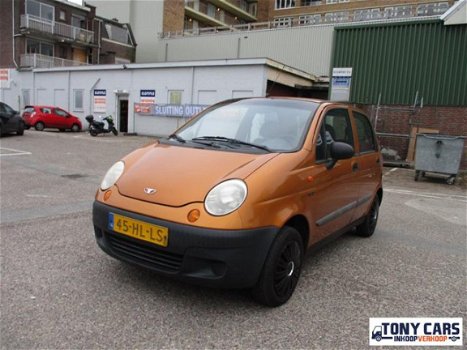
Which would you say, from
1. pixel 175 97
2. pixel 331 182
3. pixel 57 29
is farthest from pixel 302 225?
pixel 57 29

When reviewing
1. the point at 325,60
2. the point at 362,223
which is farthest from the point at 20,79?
the point at 362,223

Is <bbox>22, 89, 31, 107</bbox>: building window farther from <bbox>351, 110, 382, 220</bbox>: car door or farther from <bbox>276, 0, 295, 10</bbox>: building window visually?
<bbox>276, 0, 295, 10</bbox>: building window

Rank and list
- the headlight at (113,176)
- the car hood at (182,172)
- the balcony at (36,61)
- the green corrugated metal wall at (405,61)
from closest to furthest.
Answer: the car hood at (182,172) < the headlight at (113,176) < the green corrugated metal wall at (405,61) < the balcony at (36,61)

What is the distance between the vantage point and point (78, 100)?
2722cm

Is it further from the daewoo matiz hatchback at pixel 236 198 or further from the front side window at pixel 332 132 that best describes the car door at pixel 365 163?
the daewoo matiz hatchback at pixel 236 198

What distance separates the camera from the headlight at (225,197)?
287 centimetres

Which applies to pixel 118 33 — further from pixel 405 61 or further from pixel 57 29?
pixel 405 61

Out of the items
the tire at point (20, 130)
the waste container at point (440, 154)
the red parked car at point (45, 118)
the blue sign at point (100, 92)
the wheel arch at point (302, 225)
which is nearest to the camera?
the wheel arch at point (302, 225)

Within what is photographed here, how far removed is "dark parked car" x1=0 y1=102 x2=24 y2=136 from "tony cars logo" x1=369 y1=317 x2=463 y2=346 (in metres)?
16.9

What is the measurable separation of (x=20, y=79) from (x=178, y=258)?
34.1m

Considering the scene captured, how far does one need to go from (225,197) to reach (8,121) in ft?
54.2

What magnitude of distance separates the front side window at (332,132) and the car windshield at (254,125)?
19cm

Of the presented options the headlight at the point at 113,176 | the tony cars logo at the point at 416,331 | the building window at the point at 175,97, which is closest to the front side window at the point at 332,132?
the tony cars logo at the point at 416,331

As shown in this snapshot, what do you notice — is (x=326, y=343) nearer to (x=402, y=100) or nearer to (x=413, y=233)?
(x=413, y=233)
